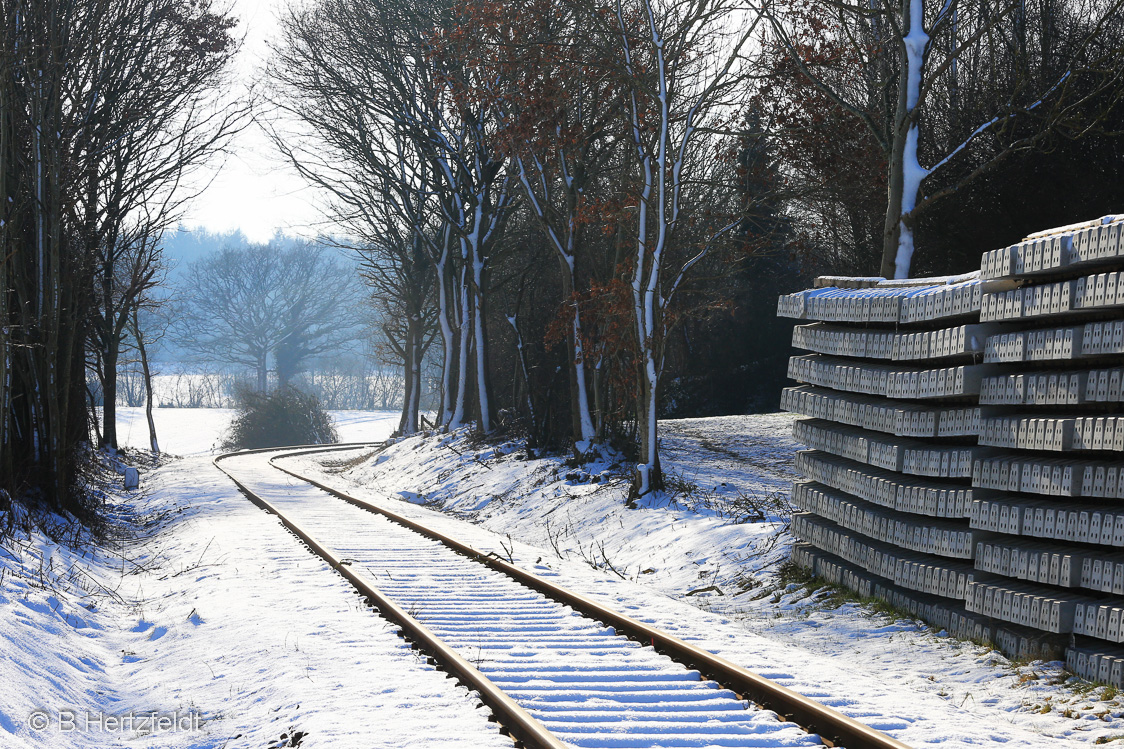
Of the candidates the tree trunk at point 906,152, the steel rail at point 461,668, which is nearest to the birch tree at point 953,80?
the tree trunk at point 906,152

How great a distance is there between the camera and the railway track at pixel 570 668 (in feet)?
16.7

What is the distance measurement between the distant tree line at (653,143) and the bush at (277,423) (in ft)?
66.2

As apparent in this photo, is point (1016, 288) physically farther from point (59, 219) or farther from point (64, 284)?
point (64, 284)

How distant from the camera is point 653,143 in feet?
52.1

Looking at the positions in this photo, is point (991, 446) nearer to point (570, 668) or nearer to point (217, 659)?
point (570, 668)

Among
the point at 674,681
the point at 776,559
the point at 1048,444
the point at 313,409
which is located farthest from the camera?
the point at 313,409

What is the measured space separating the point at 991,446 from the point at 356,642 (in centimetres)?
503

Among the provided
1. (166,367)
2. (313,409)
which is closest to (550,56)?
(313,409)

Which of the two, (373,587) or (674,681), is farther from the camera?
(373,587)

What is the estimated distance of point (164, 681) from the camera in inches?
270

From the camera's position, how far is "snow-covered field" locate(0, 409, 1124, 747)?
555cm

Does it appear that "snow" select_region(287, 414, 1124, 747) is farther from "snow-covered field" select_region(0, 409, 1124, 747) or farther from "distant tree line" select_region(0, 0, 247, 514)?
"distant tree line" select_region(0, 0, 247, 514)

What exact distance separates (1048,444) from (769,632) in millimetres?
2993

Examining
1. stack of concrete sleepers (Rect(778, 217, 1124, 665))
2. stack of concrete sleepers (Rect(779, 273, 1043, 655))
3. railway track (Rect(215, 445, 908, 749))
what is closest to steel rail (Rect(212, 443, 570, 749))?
railway track (Rect(215, 445, 908, 749))
